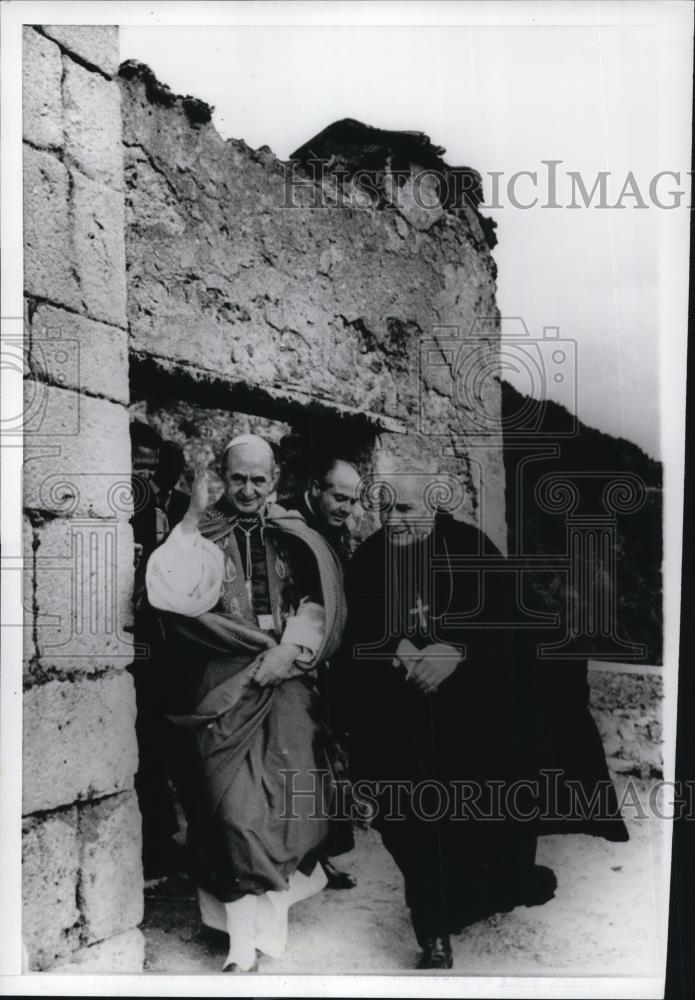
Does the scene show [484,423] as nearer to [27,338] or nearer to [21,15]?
[27,338]

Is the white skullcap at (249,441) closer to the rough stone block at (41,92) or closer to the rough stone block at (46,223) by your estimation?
the rough stone block at (46,223)

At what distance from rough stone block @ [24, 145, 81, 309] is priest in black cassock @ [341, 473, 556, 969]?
1.15 m

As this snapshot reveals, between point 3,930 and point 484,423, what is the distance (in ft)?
6.51

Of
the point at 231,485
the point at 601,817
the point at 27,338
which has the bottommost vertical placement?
the point at 601,817

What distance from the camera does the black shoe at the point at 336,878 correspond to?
2908 millimetres

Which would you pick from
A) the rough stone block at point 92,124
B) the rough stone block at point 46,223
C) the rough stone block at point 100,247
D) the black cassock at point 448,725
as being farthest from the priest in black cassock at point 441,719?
the rough stone block at point 92,124

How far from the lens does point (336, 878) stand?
291 centimetres

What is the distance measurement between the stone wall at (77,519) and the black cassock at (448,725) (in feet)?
2.22

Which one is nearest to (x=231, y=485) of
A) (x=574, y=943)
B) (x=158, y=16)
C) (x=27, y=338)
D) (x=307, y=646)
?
(x=307, y=646)

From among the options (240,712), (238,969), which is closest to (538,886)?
(238,969)

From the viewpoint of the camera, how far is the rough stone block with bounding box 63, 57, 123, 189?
9.30 feet

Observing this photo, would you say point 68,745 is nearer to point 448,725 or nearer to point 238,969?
point 238,969

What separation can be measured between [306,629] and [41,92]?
1682 millimetres

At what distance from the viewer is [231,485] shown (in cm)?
290
